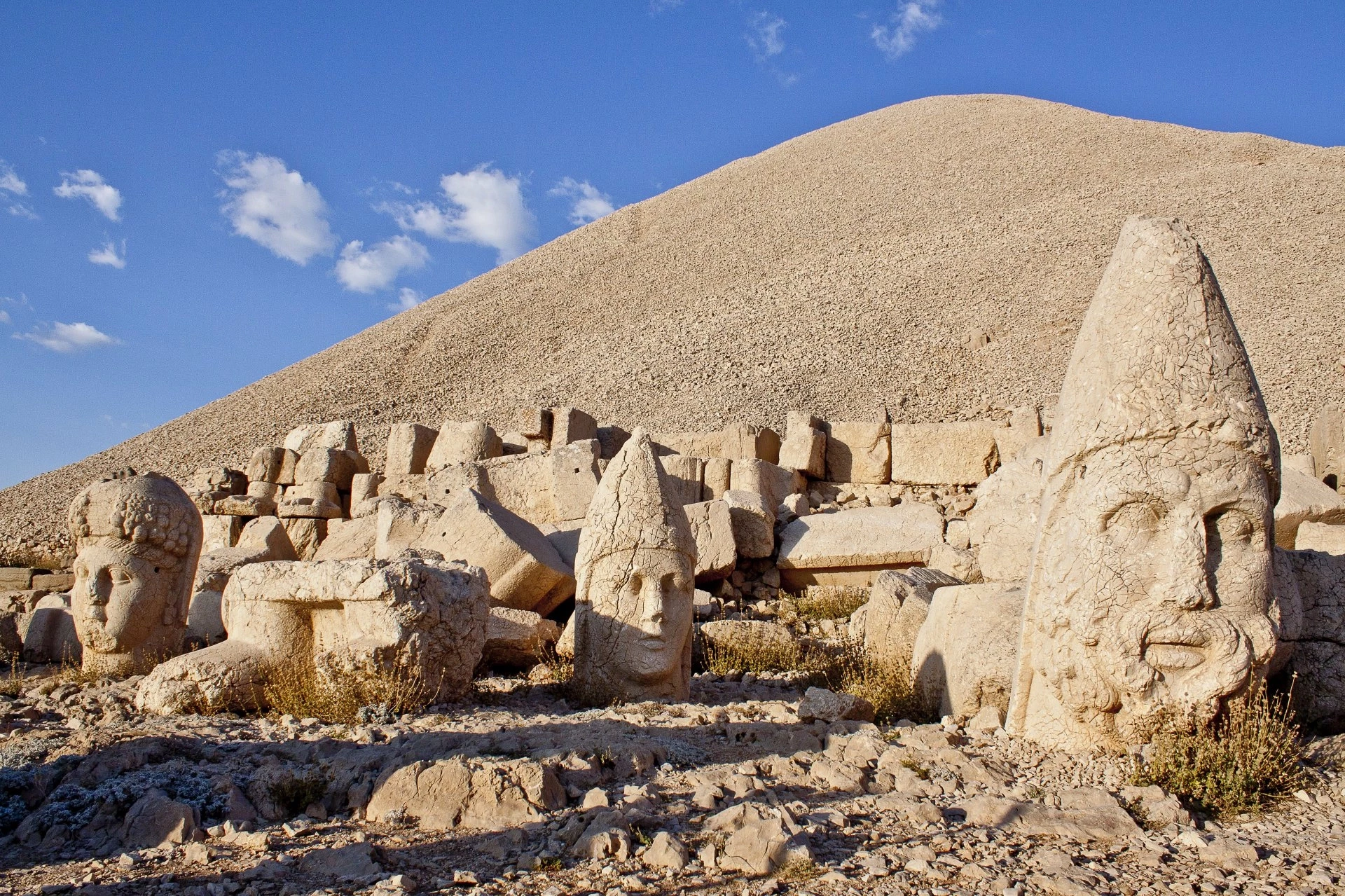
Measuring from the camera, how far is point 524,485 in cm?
1129

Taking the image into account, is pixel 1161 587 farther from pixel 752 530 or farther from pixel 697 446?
pixel 697 446

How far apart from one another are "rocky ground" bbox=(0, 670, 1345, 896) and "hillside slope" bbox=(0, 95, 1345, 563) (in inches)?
470

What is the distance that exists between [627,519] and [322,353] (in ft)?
83.0

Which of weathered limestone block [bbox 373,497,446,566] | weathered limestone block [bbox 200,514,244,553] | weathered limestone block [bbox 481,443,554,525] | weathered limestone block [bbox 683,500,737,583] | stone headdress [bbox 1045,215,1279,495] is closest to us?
stone headdress [bbox 1045,215,1279,495]

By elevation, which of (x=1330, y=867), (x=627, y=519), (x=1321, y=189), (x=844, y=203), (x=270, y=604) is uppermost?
(x=844, y=203)

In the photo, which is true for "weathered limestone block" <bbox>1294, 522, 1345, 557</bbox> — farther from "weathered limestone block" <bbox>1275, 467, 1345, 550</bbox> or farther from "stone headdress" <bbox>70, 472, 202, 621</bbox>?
"stone headdress" <bbox>70, 472, 202, 621</bbox>

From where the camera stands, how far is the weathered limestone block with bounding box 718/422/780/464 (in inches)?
515

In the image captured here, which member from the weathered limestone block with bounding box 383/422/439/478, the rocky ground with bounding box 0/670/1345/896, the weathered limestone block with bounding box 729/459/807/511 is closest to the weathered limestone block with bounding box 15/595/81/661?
the rocky ground with bounding box 0/670/1345/896

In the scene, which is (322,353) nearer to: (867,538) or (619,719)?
(867,538)

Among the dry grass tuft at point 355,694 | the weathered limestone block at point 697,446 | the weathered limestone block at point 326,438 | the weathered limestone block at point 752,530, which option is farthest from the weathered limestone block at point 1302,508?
the weathered limestone block at point 326,438

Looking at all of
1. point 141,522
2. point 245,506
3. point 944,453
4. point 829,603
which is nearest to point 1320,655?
point 829,603

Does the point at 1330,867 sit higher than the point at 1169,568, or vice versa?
the point at 1169,568

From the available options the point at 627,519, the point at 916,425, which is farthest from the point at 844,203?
the point at 627,519

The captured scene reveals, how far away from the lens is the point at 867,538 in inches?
391
